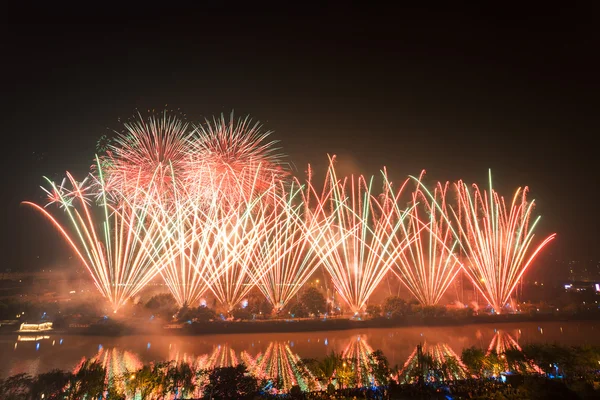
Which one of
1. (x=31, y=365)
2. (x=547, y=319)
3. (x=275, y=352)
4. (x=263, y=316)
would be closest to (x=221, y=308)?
(x=263, y=316)

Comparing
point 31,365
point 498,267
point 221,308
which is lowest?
point 31,365

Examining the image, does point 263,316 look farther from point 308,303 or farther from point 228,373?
point 228,373

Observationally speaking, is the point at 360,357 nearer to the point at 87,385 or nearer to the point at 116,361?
the point at 87,385

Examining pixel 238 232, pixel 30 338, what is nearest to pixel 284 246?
pixel 238 232

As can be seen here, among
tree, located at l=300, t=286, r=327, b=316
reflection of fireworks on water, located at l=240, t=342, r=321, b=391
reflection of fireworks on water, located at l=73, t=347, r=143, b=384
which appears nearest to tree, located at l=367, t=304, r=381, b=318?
tree, located at l=300, t=286, r=327, b=316

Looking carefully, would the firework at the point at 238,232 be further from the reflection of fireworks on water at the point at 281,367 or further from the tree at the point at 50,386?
the tree at the point at 50,386
